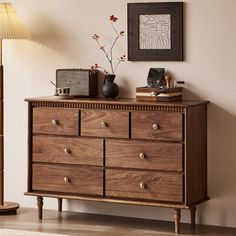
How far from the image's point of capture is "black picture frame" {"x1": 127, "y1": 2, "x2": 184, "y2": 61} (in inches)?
222

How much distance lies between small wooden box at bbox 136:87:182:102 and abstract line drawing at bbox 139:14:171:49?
0.35 m

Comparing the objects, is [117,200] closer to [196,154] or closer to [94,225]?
[94,225]

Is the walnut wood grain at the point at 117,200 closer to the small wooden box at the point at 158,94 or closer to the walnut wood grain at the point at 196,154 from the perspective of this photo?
the walnut wood grain at the point at 196,154

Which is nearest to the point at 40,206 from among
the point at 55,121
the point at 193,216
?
the point at 55,121

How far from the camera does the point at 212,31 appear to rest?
18.2 feet

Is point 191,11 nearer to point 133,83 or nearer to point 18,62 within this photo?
point 133,83

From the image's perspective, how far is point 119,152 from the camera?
5508mm

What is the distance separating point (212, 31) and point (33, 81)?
1450 millimetres

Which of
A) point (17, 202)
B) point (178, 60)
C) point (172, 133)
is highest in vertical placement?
point (178, 60)

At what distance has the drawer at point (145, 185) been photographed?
5.35m

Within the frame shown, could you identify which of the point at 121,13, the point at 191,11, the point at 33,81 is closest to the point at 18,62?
the point at 33,81

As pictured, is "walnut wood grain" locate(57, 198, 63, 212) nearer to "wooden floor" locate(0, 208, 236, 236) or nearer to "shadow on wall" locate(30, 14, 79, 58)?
"wooden floor" locate(0, 208, 236, 236)

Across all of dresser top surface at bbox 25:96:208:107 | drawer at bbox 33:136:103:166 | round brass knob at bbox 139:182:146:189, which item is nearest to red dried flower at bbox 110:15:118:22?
dresser top surface at bbox 25:96:208:107

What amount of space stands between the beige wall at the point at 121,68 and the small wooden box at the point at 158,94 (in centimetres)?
14
